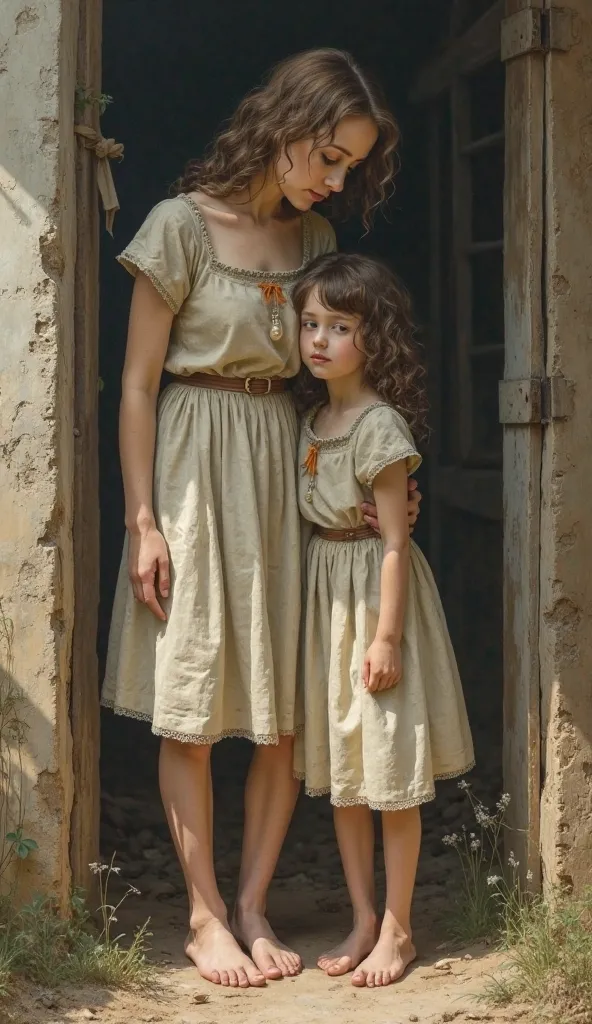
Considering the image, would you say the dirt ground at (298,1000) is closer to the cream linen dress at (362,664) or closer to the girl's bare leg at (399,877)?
the girl's bare leg at (399,877)

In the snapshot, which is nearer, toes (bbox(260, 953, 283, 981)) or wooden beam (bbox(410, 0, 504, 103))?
toes (bbox(260, 953, 283, 981))

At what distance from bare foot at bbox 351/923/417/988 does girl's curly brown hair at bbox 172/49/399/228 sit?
200 cm

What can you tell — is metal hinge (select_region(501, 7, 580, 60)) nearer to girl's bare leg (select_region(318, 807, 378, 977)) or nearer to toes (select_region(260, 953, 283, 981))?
girl's bare leg (select_region(318, 807, 378, 977))

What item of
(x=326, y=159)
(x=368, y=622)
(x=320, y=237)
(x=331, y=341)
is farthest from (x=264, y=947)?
(x=326, y=159)

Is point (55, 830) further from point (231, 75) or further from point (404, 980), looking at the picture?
point (231, 75)

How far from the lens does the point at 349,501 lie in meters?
3.39

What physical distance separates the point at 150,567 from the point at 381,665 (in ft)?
2.17

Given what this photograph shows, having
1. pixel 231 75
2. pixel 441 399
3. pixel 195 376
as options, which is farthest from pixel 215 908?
pixel 231 75

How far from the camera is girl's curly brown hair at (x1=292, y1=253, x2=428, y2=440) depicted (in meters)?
3.36

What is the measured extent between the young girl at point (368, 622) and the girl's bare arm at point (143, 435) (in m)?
0.40

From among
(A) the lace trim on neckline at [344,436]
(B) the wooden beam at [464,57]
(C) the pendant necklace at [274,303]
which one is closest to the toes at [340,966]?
(A) the lace trim on neckline at [344,436]

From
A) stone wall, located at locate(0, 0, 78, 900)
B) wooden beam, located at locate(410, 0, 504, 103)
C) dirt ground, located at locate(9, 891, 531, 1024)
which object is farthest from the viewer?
wooden beam, located at locate(410, 0, 504, 103)

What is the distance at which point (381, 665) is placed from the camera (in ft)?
10.9

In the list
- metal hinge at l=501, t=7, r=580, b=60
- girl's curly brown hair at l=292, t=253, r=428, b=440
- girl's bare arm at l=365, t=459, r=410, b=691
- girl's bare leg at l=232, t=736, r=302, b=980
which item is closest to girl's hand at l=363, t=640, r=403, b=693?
girl's bare arm at l=365, t=459, r=410, b=691
